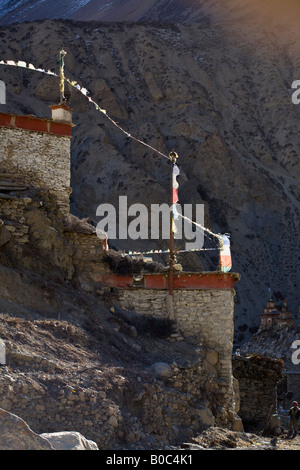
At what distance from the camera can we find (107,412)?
11594 mm

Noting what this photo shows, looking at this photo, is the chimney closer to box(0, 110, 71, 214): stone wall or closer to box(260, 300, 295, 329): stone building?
box(0, 110, 71, 214): stone wall

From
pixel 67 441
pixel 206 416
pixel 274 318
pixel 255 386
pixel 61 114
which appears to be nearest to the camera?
pixel 67 441

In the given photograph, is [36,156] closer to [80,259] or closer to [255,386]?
[80,259]

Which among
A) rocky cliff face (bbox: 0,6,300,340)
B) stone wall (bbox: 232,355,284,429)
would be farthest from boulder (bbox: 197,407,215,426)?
rocky cliff face (bbox: 0,6,300,340)

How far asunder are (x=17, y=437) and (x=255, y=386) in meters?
15.2

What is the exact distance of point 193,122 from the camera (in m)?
54.2

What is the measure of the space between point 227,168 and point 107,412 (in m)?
42.3

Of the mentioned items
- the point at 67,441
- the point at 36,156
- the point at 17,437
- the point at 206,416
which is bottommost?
the point at 206,416

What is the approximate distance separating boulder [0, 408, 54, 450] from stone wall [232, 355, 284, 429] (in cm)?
1456

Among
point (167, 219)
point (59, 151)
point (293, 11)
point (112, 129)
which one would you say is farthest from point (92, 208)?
point (293, 11)

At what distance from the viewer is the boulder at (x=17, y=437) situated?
8.44m

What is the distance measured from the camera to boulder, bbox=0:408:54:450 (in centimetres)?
Result: 844

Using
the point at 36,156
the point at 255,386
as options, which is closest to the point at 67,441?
the point at 36,156
